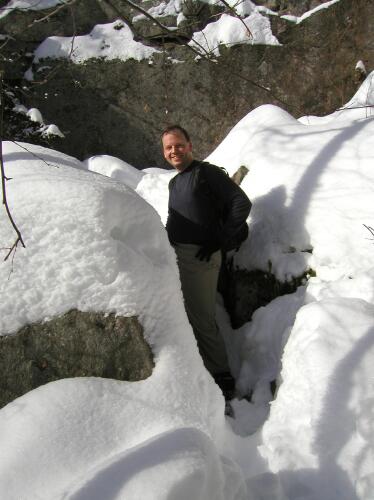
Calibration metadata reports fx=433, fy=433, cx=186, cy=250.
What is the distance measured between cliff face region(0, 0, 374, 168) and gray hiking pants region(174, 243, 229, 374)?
5.19 metres

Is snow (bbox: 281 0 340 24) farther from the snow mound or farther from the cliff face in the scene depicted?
the snow mound

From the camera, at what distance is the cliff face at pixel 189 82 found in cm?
754

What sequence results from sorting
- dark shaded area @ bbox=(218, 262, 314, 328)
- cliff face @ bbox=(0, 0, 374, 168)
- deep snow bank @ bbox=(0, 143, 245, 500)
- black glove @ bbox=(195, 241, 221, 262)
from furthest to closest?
cliff face @ bbox=(0, 0, 374, 168) → dark shaded area @ bbox=(218, 262, 314, 328) → black glove @ bbox=(195, 241, 221, 262) → deep snow bank @ bbox=(0, 143, 245, 500)

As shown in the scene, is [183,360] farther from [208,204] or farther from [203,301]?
[208,204]

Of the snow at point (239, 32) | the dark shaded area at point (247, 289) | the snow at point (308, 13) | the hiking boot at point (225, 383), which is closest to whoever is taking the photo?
the hiking boot at point (225, 383)

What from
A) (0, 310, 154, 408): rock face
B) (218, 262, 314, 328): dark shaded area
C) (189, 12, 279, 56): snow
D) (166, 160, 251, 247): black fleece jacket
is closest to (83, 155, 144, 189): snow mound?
(189, 12, 279, 56): snow

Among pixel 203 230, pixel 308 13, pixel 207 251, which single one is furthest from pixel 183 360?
pixel 308 13

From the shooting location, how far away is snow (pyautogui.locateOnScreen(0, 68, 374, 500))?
5.51ft

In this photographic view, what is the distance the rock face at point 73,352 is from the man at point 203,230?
86 cm

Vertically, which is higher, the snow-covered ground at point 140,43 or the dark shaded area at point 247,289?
the snow-covered ground at point 140,43

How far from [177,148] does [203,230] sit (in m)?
0.63

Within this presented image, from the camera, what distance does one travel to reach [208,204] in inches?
122

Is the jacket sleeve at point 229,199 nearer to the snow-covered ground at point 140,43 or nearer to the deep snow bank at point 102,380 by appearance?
the deep snow bank at point 102,380

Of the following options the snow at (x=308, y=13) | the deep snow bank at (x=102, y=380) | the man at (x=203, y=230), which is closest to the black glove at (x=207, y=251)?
the man at (x=203, y=230)
